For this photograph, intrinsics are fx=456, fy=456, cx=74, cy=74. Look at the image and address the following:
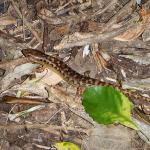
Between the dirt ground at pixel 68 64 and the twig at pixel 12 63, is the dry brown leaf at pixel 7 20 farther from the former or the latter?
the twig at pixel 12 63

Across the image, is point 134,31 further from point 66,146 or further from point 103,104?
point 66,146

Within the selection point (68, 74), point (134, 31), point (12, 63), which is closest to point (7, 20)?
point (12, 63)

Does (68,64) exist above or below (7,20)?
below

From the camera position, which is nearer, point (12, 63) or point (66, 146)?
point (66, 146)

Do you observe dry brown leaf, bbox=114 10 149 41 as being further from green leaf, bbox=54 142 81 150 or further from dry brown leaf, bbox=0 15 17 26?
green leaf, bbox=54 142 81 150

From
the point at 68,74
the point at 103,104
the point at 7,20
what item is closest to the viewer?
the point at 103,104

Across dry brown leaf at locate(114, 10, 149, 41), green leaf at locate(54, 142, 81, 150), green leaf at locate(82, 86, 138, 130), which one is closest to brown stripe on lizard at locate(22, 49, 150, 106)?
green leaf at locate(82, 86, 138, 130)

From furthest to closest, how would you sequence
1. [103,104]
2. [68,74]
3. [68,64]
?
[68,64] < [68,74] < [103,104]
